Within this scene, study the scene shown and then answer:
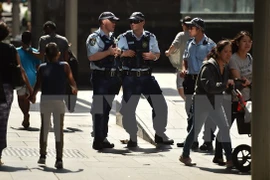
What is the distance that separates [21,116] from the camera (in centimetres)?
1653

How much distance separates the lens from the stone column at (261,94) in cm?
941

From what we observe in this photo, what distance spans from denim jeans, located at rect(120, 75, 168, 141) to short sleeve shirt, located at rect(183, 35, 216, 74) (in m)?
0.61

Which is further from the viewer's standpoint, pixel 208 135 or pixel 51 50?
pixel 208 135

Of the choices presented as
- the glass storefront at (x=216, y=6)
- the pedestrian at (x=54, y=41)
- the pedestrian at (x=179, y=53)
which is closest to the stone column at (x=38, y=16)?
the glass storefront at (x=216, y=6)

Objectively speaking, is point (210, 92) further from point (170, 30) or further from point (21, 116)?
point (170, 30)

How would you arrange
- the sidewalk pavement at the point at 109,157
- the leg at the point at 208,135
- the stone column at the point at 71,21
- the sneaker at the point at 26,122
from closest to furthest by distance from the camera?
the sidewalk pavement at the point at 109,157, the leg at the point at 208,135, the sneaker at the point at 26,122, the stone column at the point at 71,21

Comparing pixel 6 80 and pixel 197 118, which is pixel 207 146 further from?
pixel 6 80

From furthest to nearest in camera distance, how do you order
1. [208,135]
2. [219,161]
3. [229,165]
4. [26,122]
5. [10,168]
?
[26,122], [208,135], [219,161], [229,165], [10,168]

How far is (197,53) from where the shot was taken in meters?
13.2

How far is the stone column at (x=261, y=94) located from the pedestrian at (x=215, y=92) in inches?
71.5

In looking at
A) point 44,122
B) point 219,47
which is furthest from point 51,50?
point 219,47

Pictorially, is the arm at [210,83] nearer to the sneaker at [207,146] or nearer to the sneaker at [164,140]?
the sneaker at [207,146]

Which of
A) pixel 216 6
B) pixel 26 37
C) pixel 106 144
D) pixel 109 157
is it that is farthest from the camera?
pixel 216 6

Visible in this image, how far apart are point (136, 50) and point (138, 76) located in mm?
368
